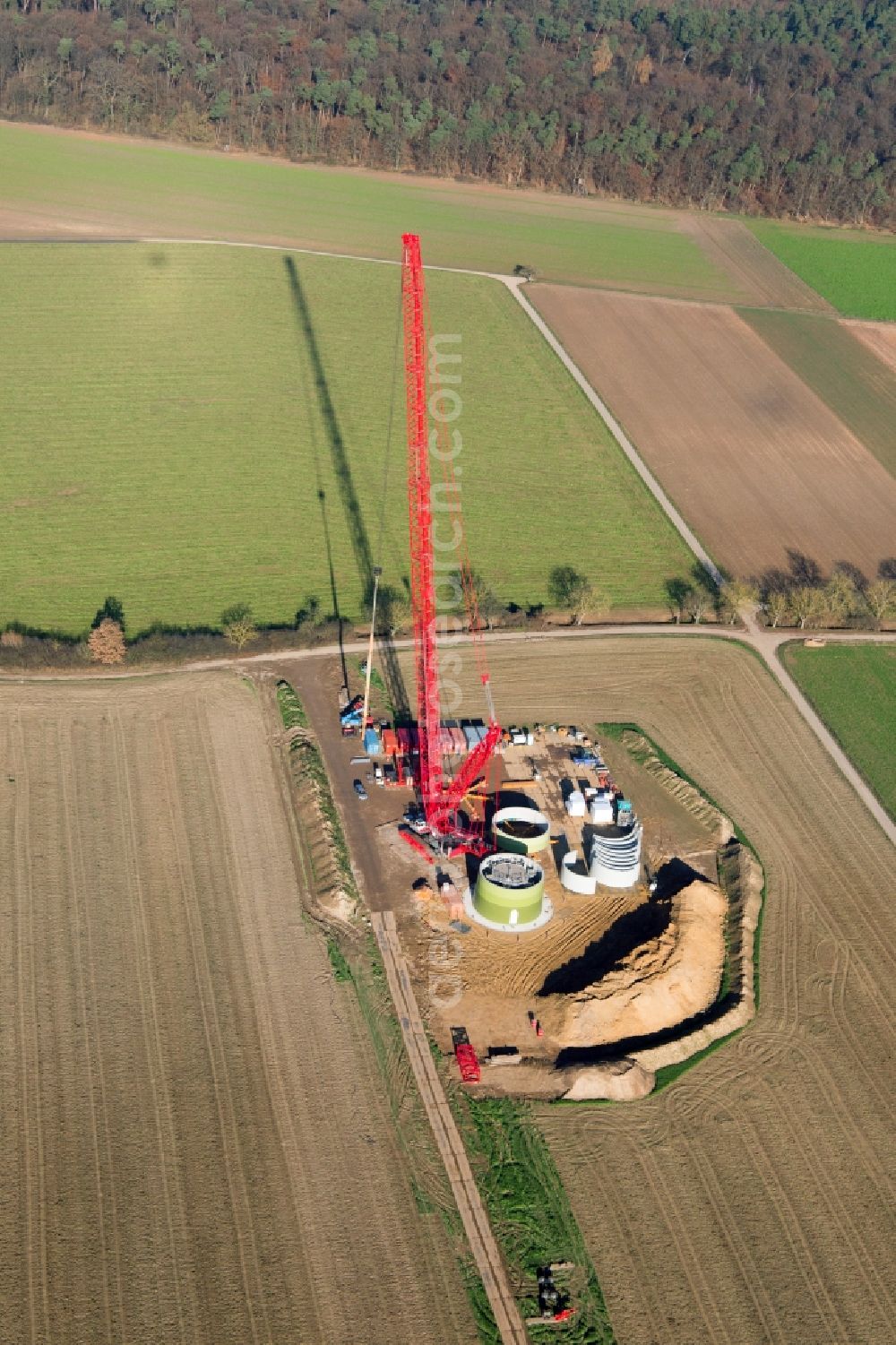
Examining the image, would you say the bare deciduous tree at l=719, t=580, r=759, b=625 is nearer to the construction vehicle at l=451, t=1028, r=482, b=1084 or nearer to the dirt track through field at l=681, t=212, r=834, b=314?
the construction vehicle at l=451, t=1028, r=482, b=1084

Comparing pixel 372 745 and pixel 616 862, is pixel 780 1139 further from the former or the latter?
pixel 372 745

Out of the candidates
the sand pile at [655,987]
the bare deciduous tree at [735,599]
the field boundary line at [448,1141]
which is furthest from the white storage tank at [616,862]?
the bare deciduous tree at [735,599]

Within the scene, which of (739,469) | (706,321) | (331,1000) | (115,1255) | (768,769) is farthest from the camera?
(706,321)

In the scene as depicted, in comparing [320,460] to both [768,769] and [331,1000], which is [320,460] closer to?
[768,769]

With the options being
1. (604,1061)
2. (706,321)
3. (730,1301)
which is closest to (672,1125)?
(604,1061)

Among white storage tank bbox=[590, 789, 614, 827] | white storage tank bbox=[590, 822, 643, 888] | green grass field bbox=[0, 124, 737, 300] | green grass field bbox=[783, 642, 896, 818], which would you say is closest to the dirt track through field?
green grass field bbox=[0, 124, 737, 300]

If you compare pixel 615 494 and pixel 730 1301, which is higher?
pixel 615 494

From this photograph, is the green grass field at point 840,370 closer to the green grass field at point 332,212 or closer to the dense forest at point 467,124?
the green grass field at point 332,212
